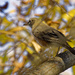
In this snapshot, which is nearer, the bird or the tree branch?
the tree branch

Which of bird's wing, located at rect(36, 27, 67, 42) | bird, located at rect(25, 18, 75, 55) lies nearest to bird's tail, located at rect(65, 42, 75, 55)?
bird, located at rect(25, 18, 75, 55)

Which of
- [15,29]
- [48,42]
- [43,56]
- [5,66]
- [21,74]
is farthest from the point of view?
[48,42]

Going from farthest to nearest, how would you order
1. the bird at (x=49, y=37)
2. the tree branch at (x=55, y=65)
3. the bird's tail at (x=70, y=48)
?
the bird at (x=49, y=37) < the bird's tail at (x=70, y=48) < the tree branch at (x=55, y=65)

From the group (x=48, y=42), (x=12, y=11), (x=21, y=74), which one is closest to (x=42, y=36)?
(x=48, y=42)

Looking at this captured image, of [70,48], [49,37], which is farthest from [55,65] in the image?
[49,37]

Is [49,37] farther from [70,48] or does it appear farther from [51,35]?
[70,48]

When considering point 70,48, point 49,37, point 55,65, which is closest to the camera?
point 55,65

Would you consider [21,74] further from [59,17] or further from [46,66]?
[59,17]

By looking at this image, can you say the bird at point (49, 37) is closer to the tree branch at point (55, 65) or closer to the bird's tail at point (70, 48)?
the bird's tail at point (70, 48)

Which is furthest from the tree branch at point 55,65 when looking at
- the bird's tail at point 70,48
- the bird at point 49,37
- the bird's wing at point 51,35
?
the bird's wing at point 51,35

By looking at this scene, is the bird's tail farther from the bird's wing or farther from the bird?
the bird's wing

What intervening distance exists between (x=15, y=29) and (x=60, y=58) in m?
1.13

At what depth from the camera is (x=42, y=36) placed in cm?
335

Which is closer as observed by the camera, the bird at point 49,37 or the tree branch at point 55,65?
the tree branch at point 55,65
